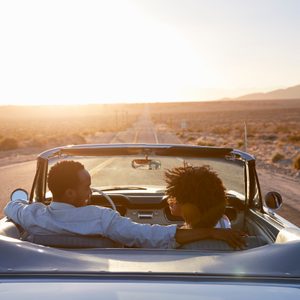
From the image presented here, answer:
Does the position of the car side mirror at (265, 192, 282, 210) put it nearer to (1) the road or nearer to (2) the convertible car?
(2) the convertible car

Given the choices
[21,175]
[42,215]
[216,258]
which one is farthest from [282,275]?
[21,175]

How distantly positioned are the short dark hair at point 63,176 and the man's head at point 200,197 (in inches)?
22.7

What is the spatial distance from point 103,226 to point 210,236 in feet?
1.88

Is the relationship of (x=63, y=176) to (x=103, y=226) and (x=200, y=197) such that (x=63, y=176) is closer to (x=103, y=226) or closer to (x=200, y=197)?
(x=103, y=226)

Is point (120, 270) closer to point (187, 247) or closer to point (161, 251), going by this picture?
point (161, 251)

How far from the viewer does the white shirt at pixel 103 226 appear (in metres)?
3.05

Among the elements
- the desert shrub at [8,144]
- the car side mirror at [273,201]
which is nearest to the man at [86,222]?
the car side mirror at [273,201]

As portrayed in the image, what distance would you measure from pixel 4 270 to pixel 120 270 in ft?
1.47

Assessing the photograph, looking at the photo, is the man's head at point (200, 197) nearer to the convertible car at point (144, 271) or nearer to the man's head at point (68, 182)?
the convertible car at point (144, 271)

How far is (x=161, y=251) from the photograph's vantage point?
2674 mm

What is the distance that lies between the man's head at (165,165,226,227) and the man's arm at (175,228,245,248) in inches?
6.5

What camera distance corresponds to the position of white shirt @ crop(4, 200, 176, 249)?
3.05 meters

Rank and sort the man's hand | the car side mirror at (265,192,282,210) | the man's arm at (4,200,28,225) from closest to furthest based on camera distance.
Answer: the man's hand → the man's arm at (4,200,28,225) → the car side mirror at (265,192,282,210)

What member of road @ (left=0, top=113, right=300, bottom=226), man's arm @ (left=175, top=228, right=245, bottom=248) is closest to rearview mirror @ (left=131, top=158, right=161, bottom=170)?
man's arm @ (left=175, top=228, right=245, bottom=248)
